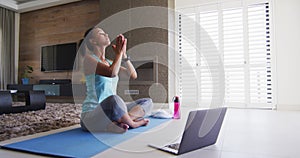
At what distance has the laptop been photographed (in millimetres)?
994

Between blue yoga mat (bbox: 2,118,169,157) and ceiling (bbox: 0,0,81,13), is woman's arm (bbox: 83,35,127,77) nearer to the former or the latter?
blue yoga mat (bbox: 2,118,169,157)

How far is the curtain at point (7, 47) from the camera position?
16.9 feet

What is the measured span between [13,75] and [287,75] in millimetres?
5928

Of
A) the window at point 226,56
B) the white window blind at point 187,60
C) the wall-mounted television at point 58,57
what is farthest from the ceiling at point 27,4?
the window at point 226,56

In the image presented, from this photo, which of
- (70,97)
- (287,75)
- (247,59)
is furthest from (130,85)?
(287,75)

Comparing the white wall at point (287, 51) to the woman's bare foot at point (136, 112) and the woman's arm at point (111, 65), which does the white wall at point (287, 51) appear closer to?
the woman's bare foot at point (136, 112)

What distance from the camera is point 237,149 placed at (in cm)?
114

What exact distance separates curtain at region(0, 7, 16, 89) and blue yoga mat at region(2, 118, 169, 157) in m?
4.68

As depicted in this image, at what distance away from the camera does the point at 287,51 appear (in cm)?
307

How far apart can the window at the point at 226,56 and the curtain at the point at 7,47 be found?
4.29 meters


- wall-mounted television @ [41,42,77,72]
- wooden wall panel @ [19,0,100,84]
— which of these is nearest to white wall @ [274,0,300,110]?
wooden wall panel @ [19,0,100,84]

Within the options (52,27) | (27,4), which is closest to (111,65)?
(52,27)

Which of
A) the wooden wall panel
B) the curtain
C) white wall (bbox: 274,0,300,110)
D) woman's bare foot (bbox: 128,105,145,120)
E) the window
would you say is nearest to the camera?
woman's bare foot (bbox: 128,105,145,120)

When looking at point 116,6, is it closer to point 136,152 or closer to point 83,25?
point 83,25
